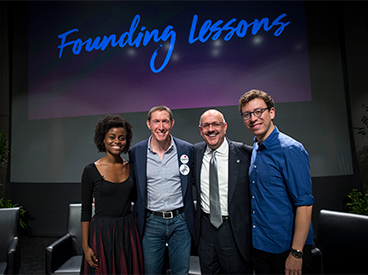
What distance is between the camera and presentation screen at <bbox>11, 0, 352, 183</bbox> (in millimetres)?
3666

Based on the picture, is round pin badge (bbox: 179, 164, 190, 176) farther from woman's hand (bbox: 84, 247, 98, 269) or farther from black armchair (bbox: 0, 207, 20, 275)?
black armchair (bbox: 0, 207, 20, 275)

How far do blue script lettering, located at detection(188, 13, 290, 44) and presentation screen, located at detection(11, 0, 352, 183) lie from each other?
21 millimetres

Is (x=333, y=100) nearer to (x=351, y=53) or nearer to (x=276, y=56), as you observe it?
(x=351, y=53)

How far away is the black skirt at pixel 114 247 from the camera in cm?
156

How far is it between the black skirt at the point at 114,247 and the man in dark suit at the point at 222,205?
592 mm

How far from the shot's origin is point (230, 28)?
12.7 ft

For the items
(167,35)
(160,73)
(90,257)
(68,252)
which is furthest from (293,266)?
(167,35)

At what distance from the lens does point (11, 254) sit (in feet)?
7.18

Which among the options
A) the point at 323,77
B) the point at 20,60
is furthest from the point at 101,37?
the point at 323,77

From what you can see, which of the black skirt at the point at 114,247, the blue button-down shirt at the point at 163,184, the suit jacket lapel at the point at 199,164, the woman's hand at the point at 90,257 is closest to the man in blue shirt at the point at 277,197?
the suit jacket lapel at the point at 199,164

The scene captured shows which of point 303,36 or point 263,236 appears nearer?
point 263,236

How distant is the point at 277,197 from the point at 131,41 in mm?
4149

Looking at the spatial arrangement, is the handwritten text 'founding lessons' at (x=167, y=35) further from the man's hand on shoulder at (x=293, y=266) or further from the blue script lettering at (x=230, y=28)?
the man's hand on shoulder at (x=293, y=266)

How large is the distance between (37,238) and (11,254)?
91.1 inches
